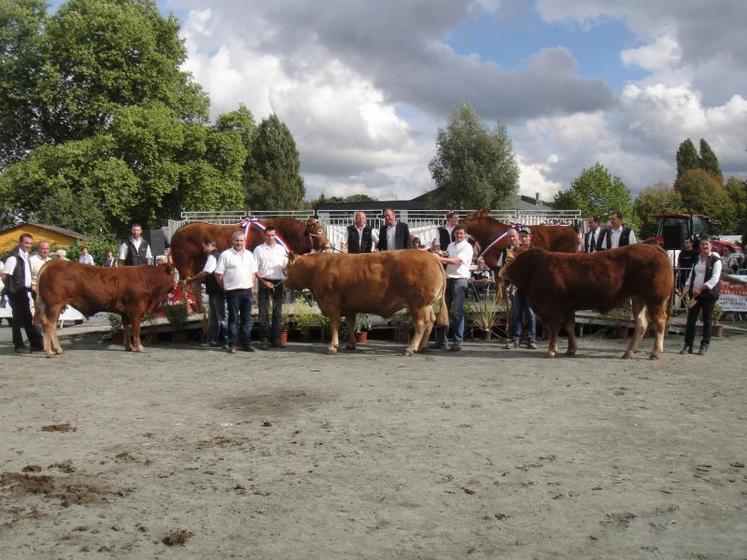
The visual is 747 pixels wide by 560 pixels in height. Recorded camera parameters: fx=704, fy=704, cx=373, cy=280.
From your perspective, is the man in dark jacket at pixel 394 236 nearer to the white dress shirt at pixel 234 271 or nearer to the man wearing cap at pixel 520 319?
the man wearing cap at pixel 520 319

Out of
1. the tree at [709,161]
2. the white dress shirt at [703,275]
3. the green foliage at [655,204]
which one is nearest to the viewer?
the white dress shirt at [703,275]

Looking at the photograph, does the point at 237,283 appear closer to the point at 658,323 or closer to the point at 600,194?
the point at 658,323

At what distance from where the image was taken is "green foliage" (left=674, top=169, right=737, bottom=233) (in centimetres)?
5503

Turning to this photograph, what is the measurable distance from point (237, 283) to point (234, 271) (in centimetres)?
21

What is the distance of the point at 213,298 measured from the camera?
12102 millimetres

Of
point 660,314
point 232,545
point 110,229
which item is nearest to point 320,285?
point 660,314

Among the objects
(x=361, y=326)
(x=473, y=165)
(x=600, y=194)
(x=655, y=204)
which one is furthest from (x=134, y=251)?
(x=655, y=204)

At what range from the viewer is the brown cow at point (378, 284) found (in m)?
10.9

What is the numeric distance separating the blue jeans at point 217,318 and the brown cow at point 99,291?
77 centimetres

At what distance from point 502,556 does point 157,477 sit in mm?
2670

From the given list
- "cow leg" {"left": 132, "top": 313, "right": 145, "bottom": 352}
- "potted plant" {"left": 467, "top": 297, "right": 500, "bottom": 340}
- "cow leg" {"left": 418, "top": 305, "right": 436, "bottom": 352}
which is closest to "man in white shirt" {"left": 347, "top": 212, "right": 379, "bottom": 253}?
"cow leg" {"left": 418, "top": 305, "right": 436, "bottom": 352}

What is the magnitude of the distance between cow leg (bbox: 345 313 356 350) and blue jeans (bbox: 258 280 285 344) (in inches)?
46.8

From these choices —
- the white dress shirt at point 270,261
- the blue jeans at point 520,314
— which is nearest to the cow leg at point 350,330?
the white dress shirt at point 270,261

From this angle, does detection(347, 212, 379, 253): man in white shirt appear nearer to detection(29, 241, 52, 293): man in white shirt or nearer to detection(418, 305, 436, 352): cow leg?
detection(418, 305, 436, 352): cow leg
